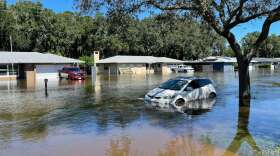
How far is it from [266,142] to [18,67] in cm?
4777

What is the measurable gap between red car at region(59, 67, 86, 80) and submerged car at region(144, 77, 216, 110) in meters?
32.5

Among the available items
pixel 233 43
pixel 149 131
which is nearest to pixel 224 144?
pixel 149 131

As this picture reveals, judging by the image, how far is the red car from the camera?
5219 cm

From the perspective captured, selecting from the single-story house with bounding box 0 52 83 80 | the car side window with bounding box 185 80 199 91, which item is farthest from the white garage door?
the car side window with bounding box 185 80 199 91

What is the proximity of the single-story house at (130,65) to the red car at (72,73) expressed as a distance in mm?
16154

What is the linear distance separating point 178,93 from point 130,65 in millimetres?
55423

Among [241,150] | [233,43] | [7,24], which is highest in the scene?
[7,24]

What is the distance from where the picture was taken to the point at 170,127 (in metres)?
13.8

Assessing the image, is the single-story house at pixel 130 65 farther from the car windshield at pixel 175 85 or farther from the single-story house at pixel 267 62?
the car windshield at pixel 175 85

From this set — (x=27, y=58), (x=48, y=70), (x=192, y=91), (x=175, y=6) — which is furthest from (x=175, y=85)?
(x=48, y=70)

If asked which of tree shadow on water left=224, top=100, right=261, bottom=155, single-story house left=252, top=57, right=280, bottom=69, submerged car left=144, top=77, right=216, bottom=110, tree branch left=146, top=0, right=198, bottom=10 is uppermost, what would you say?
tree branch left=146, top=0, right=198, bottom=10

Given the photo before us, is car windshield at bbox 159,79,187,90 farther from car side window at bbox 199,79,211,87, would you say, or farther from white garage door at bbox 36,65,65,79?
white garage door at bbox 36,65,65,79

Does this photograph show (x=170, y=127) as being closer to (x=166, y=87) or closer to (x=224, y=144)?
(x=224, y=144)

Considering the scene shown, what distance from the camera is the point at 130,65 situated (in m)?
75.2
